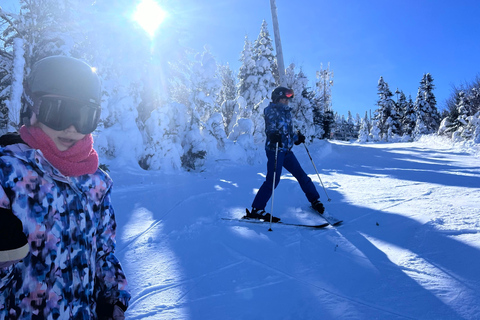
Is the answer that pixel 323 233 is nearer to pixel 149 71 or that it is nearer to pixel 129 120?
pixel 129 120

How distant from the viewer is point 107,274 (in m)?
1.23

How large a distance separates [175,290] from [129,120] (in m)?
9.92

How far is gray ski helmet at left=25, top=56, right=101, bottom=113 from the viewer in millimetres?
1066

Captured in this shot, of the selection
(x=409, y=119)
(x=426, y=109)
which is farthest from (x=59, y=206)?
(x=409, y=119)

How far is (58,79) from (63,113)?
14 centimetres

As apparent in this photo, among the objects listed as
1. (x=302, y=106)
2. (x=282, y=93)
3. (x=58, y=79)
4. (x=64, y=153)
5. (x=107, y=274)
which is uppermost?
(x=302, y=106)

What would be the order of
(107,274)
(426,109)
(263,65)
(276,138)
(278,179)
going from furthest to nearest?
1. (426,109)
2. (263,65)
3. (278,179)
4. (276,138)
5. (107,274)

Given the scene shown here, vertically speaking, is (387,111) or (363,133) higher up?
(387,111)

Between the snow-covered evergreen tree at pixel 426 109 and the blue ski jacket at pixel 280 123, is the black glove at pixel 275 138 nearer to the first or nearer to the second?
the blue ski jacket at pixel 280 123

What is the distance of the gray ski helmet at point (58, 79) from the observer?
107 cm

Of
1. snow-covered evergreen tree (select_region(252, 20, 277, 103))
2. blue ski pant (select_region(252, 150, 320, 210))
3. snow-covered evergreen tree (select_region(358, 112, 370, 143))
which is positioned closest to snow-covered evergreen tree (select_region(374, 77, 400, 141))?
snow-covered evergreen tree (select_region(358, 112, 370, 143))

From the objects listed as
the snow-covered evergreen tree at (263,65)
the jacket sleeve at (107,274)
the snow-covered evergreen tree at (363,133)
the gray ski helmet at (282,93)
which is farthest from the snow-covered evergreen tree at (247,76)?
the snow-covered evergreen tree at (363,133)

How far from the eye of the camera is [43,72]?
1080 mm

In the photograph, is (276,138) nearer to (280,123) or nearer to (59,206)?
(280,123)
